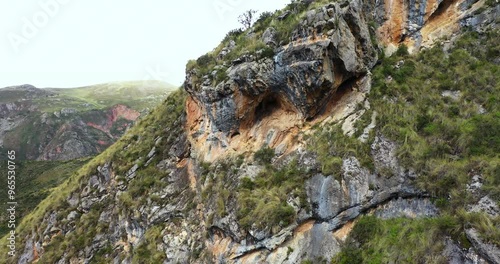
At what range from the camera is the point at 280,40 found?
19094mm

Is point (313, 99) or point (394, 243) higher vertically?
point (313, 99)

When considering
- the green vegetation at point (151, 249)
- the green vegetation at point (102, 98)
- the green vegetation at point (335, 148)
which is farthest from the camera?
the green vegetation at point (102, 98)

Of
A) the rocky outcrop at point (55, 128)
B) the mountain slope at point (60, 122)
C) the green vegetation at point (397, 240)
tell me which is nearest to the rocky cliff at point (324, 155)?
the green vegetation at point (397, 240)

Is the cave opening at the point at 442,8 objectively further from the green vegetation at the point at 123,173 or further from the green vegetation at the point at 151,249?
the green vegetation at the point at 151,249

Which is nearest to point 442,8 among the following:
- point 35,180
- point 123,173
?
point 123,173

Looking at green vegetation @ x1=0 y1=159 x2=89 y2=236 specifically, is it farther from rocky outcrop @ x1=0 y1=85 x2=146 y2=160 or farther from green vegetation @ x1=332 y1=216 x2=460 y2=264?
green vegetation @ x1=332 y1=216 x2=460 y2=264

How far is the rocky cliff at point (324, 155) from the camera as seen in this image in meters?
12.4

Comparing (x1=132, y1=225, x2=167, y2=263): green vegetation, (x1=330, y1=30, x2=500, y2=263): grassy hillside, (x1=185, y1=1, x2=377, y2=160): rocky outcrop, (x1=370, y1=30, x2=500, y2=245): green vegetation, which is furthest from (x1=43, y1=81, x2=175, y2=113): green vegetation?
(x1=330, y1=30, x2=500, y2=263): grassy hillside

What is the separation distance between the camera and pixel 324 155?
1575 cm

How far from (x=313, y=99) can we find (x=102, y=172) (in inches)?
770

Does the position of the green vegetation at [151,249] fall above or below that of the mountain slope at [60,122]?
below

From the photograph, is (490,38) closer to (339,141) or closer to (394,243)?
(339,141)

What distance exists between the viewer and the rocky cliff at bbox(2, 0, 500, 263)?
12.4m

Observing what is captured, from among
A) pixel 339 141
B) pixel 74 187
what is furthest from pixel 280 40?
pixel 74 187
